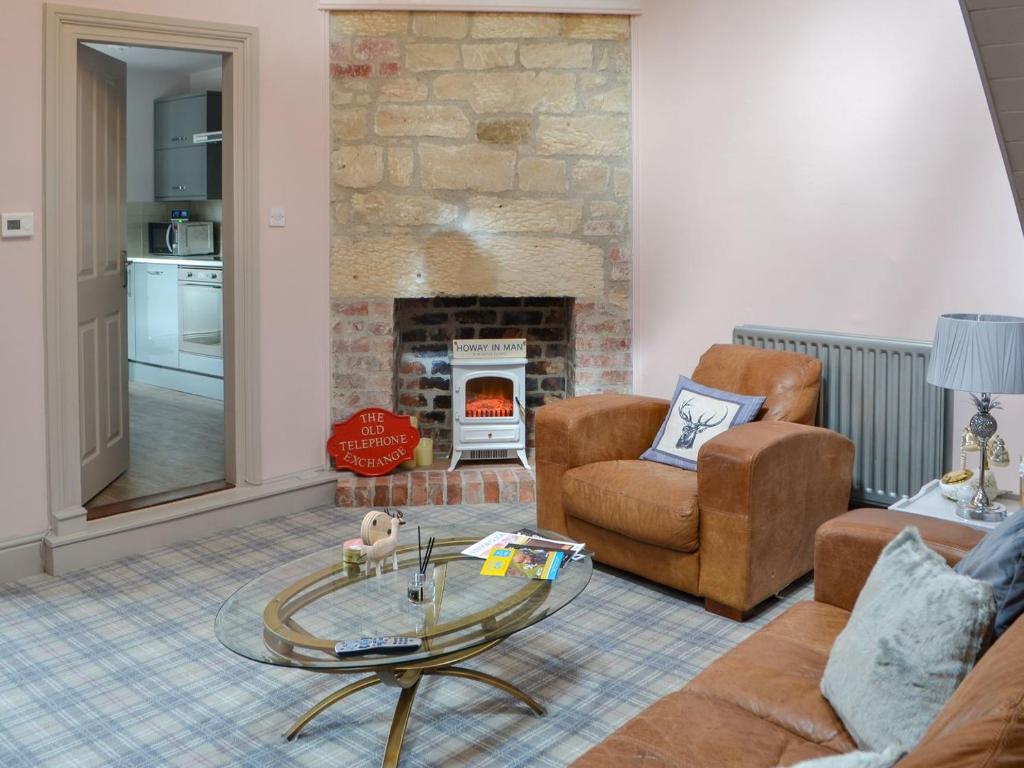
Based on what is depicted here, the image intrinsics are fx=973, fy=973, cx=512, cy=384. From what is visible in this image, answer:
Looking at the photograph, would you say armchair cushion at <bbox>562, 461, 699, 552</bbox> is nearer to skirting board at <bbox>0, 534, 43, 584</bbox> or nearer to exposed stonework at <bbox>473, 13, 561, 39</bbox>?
skirting board at <bbox>0, 534, 43, 584</bbox>

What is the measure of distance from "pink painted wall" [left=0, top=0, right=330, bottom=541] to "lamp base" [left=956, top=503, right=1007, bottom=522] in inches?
119

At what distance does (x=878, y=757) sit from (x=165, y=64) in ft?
24.8

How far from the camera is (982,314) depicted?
3641 mm

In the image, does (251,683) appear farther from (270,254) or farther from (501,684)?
(270,254)

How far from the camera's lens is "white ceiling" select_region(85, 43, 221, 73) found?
7059 mm

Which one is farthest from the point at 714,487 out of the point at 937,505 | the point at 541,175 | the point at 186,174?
the point at 186,174

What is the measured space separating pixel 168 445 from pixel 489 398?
6.65ft

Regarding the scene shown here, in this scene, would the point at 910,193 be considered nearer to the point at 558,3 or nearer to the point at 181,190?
the point at 558,3

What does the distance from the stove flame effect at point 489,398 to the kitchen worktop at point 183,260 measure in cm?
285

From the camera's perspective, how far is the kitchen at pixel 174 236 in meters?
7.26

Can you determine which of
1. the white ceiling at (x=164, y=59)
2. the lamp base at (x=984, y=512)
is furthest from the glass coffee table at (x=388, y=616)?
the white ceiling at (x=164, y=59)

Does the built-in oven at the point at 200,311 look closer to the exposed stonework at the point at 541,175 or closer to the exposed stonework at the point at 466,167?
the exposed stonework at the point at 466,167

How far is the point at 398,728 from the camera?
2.48m

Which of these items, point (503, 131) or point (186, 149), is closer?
point (503, 131)
